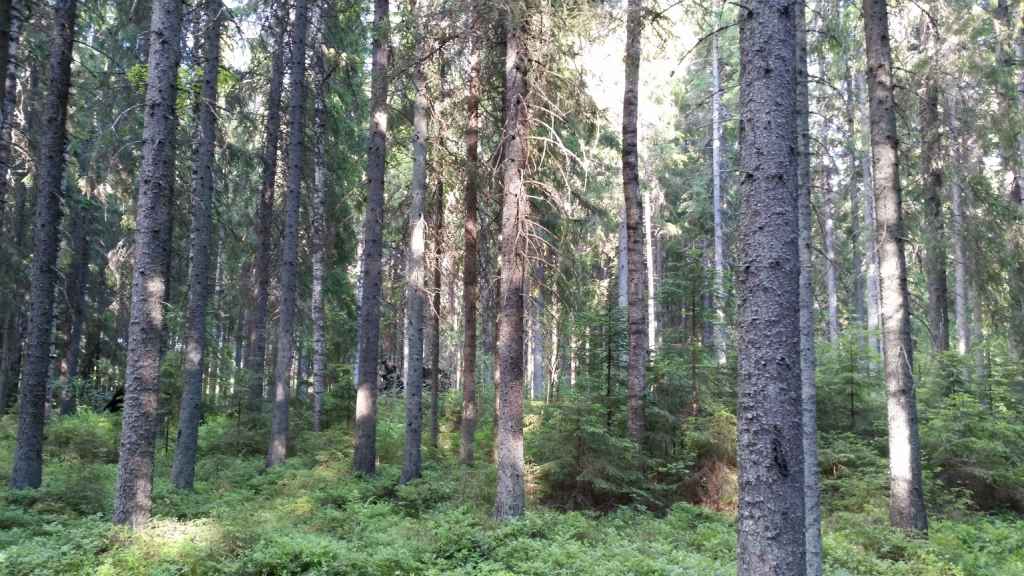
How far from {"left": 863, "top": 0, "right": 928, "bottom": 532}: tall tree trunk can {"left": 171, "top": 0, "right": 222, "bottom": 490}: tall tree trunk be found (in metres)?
11.7

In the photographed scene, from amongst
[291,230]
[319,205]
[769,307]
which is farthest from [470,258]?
[769,307]

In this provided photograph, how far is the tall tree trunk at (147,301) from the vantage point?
8055 mm

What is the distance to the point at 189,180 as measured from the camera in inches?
551

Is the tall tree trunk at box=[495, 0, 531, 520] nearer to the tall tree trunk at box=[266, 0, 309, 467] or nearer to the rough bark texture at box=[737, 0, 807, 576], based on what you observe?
the rough bark texture at box=[737, 0, 807, 576]

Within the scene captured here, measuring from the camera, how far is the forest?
7.11 meters

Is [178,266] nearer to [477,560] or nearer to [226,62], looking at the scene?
[226,62]

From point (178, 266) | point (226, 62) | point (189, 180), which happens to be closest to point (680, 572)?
point (189, 180)

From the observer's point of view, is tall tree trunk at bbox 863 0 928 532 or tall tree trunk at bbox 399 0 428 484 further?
tall tree trunk at bbox 399 0 428 484

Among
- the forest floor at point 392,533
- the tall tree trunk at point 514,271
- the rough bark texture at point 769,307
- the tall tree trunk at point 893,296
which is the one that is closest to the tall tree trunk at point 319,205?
the forest floor at point 392,533

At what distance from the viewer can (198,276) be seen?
12.4m

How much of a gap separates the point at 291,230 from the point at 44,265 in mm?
4568

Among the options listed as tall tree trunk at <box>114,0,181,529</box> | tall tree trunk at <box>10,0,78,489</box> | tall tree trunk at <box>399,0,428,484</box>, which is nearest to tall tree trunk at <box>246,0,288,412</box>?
tall tree trunk at <box>399,0,428,484</box>

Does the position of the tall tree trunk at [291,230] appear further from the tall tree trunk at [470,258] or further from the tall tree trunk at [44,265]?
the tall tree trunk at [44,265]

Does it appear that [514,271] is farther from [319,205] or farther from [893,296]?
[319,205]
